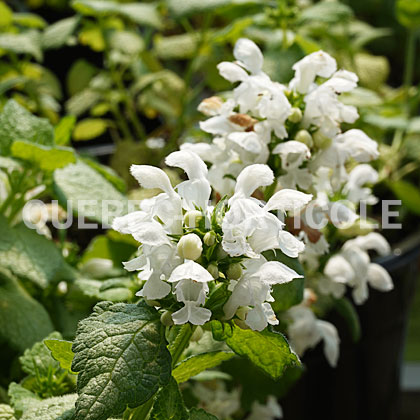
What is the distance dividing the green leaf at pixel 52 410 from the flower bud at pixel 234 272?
0.13 m

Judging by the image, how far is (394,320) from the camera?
1.01 m

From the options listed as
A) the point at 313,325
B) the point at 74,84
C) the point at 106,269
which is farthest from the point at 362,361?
the point at 74,84

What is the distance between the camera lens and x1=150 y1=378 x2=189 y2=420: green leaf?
1.42ft

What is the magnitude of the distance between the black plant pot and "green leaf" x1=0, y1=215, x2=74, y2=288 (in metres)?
0.40

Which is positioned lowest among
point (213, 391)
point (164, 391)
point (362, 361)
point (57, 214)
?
point (362, 361)

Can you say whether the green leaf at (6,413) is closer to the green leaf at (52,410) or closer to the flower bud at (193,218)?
the green leaf at (52,410)

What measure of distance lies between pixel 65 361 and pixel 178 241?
0.11 meters

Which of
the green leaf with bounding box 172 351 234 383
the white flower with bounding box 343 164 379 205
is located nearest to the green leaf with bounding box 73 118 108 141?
the white flower with bounding box 343 164 379 205

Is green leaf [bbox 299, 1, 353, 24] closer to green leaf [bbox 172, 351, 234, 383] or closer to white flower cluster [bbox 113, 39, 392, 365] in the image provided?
white flower cluster [bbox 113, 39, 392, 365]

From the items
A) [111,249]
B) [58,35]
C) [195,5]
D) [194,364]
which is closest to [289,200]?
[194,364]

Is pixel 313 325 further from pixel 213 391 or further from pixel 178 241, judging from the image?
pixel 178 241

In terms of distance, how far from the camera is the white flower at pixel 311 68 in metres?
0.57

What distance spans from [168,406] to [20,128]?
36cm

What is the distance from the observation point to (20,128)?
69cm
